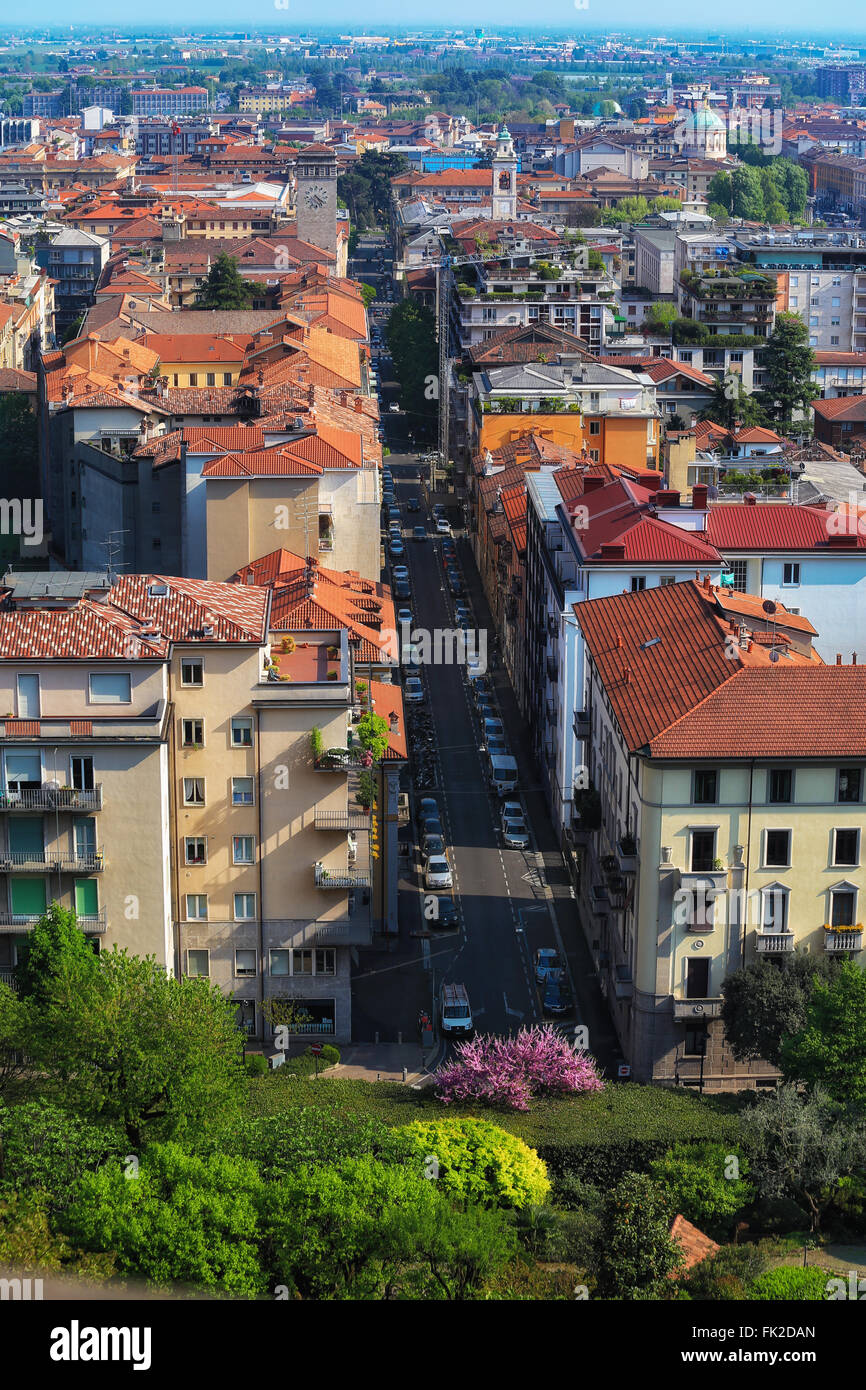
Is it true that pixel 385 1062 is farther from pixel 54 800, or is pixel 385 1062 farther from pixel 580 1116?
pixel 54 800

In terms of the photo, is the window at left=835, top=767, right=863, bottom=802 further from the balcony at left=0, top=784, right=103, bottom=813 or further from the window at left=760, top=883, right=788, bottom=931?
the balcony at left=0, top=784, right=103, bottom=813

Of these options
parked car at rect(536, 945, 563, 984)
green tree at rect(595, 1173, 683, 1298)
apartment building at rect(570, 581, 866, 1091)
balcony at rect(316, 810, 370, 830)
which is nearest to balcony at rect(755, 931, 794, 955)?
apartment building at rect(570, 581, 866, 1091)

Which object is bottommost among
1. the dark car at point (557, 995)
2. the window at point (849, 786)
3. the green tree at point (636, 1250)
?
the dark car at point (557, 995)

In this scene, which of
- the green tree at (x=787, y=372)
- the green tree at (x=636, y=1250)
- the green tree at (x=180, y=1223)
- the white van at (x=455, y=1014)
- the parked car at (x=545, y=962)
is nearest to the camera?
the green tree at (x=180, y=1223)

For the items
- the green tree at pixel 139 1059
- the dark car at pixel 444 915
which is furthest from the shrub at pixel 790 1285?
the dark car at pixel 444 915

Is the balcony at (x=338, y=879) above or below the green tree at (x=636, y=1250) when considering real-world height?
above

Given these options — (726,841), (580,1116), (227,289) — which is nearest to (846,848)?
(726,841)

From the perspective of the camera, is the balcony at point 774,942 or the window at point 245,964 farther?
the window at point 245,964

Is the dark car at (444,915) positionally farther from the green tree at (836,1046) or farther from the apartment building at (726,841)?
the green tree at (836,1046)
